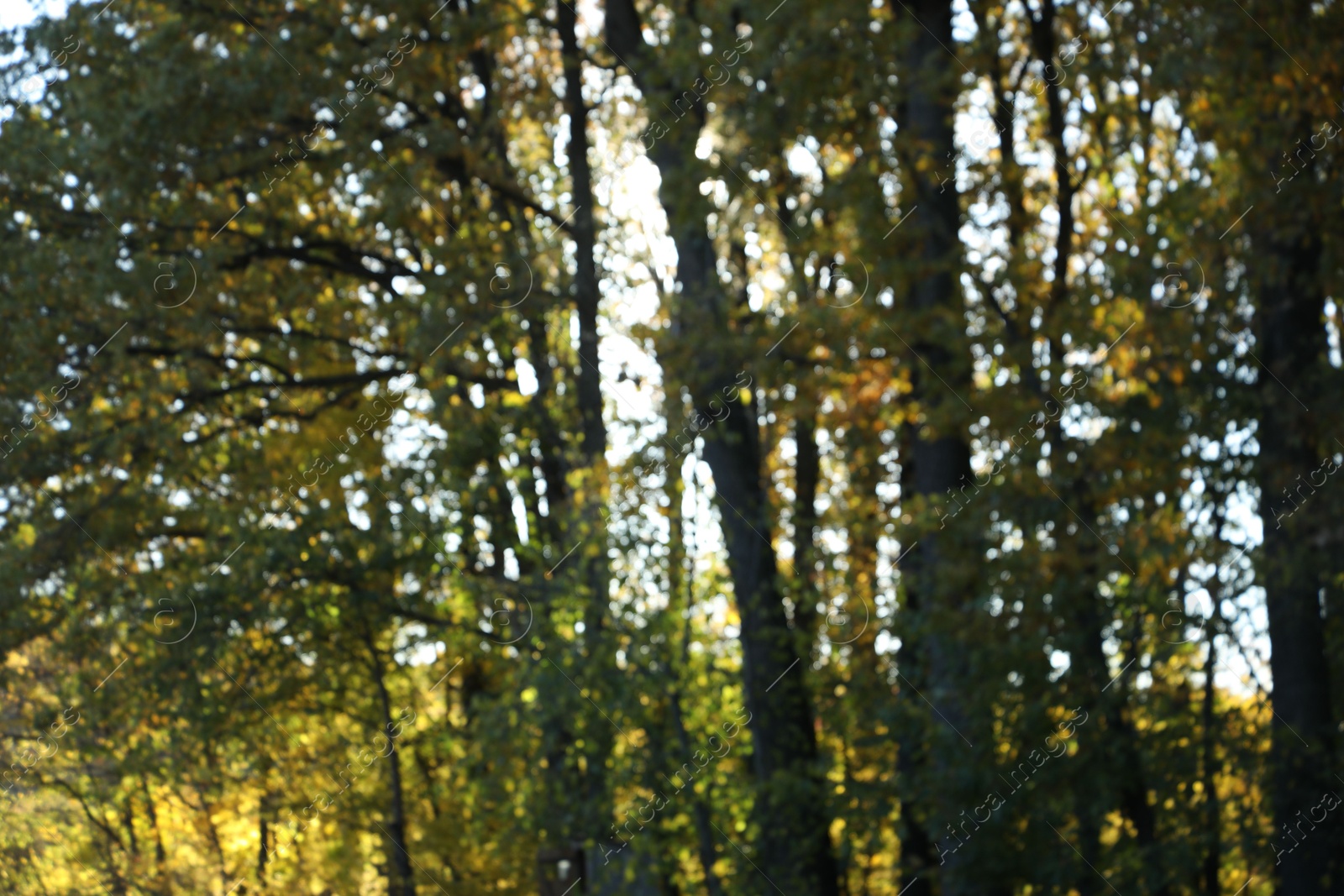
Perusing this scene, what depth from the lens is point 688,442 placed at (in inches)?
433

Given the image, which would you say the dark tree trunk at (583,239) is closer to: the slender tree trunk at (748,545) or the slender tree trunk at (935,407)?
the slender tree trunk at (748,545)

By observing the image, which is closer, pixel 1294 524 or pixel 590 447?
pixel 1294 524

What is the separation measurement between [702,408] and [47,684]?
33.1 feet

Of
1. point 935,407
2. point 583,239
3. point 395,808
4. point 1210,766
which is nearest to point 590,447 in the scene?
point 583,239

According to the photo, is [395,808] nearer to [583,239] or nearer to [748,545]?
[748,545]

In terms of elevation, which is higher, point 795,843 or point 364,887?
point 364,887

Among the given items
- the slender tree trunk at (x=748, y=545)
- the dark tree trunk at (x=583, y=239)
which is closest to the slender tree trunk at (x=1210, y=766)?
the slender tree trunk at (x=748, y=545)

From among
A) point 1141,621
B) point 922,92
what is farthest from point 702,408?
point 1141,621

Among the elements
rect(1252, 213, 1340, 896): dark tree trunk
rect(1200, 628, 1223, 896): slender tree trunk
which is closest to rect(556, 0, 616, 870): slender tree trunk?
rect(1200, 628, 1223, 896): slender tree trunk

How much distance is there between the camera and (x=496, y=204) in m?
14.1

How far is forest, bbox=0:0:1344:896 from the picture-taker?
820 cm

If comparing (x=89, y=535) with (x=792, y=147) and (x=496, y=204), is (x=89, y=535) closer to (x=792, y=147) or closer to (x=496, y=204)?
(x=496, y=204)

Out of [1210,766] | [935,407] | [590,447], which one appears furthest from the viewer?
[590,447]

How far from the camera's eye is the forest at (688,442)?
26.9 ft
